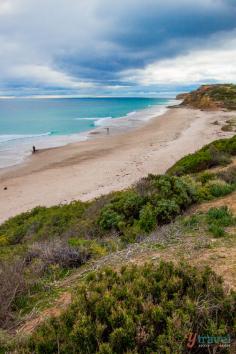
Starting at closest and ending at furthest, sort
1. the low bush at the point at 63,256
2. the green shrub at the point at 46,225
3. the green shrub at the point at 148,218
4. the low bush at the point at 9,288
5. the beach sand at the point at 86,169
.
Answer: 1. the low bush at the point at 9,288
2. the low bush at the point at 63,256
3. the green shrub at the point at 148,218
4. the green shrub at the point at 46,225
5. the beach sand at the point at 86,169

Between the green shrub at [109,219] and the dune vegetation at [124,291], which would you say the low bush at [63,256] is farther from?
the green shrub at [109,219]

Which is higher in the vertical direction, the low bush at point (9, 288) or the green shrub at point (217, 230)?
the low bush at point (9, 288)

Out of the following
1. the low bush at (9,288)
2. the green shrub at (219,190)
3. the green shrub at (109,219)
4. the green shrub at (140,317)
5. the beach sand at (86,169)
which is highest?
the green shrub at (140,317)

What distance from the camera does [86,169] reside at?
75.9 ft

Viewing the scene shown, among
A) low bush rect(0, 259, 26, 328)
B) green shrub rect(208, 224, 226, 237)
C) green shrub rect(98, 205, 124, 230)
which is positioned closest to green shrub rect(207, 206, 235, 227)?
green shrub rect(208, 224, 226, 237)

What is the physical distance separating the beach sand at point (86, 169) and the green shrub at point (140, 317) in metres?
13.3

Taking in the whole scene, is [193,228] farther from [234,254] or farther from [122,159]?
[122,159]

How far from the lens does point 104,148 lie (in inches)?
1251

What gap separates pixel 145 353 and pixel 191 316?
1.82 ft

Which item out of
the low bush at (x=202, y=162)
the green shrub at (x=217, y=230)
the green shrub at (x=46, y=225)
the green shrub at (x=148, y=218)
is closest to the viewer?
the green shrub at (x=217, y=230)

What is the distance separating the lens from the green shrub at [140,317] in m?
2.63

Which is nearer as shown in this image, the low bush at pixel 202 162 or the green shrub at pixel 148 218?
the green shrub at pixel 148 218

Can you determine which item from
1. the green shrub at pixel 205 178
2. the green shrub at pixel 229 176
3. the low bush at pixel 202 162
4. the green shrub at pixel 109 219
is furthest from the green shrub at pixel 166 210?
the low bush at pixel 202 162

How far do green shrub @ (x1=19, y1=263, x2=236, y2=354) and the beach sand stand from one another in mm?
13273
